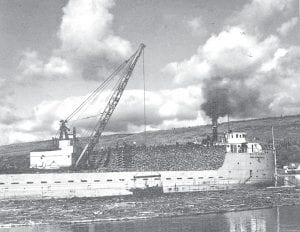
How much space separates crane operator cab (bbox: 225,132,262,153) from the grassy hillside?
57.8 meters

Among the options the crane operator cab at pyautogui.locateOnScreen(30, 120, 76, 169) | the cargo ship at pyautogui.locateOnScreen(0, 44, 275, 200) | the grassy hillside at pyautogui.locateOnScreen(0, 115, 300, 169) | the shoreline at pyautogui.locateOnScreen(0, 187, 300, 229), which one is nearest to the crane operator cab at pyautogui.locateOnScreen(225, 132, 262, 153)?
the cargo ship at pyautogui.locateOnScreen(0, 44, 275, 200)

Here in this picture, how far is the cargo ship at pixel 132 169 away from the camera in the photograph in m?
46.2

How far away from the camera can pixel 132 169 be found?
50.5 metres

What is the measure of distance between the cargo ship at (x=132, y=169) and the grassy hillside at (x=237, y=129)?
193 ft

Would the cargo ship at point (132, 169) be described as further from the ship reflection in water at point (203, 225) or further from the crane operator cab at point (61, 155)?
the ship reflection in water at point (203, 225)

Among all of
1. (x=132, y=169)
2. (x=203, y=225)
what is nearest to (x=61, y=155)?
(x=132, y=169)

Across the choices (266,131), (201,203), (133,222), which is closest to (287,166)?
(266,131)

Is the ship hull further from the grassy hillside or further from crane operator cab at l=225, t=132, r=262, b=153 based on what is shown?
the grassy hillside

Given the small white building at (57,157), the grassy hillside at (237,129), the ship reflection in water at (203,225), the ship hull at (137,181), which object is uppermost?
the grassy hillside at (237,129)

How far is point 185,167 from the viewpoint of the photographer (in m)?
54.1

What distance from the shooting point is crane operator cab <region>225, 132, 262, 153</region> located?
183 feet

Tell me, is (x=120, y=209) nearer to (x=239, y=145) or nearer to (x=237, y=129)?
(x=239, y=145)

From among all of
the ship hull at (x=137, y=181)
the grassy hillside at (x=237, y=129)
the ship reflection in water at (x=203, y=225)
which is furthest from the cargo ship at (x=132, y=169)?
the grassy hillside at (x=237, y=129)

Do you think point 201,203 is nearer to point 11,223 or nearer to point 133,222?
point 133,222
